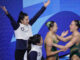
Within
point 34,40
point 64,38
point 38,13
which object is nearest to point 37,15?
point 38,13

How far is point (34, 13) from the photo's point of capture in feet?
9.41

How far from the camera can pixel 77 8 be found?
2732 millimetres

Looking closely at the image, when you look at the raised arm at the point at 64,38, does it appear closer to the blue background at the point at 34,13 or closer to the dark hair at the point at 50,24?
the blue background at the point at 34,13

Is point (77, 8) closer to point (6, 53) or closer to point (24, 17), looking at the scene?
point (24, 17)

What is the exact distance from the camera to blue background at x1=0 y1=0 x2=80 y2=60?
2.74 metres

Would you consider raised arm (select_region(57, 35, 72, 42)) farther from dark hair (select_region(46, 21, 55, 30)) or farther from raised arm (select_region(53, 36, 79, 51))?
dark hair (select_region(46, 21, 55, 30))

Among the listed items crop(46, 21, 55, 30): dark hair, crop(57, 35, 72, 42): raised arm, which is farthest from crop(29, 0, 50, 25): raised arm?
crop(57, 35, 72, 42): raised arm

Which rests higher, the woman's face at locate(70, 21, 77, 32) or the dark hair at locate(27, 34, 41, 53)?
the woman's face at locate(70, 21, 77, 32)

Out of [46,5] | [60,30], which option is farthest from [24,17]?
[60,30]

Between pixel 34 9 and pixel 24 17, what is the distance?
20cm

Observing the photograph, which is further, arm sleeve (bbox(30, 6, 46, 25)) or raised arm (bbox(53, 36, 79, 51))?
arm sleeve (bbox(30, 6, 46, 25))

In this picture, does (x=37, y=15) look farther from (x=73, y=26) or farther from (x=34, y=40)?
(x=73, y=26)

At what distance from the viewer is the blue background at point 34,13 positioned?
9.00 ft

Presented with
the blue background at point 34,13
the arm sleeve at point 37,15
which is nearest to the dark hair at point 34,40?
the blue background at point 34,13
